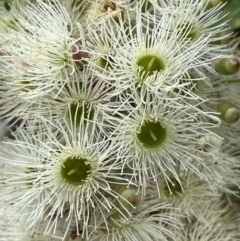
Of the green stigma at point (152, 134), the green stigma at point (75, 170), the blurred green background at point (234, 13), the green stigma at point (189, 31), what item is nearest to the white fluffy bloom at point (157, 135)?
the green stigma at point (152, 134)

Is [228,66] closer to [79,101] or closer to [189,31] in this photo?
[189,31]

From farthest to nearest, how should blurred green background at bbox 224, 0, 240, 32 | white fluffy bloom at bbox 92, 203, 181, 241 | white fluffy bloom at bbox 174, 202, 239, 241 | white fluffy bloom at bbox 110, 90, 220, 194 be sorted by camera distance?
1. blurred green background at bbox 224, 0, 240, 32
2. white fluffy bloom at bbox 174, 202, 239, 241
3. white fluffy bloom at bbox 92, 203, 181, 241
4. white fluffy bloom at bbox 110, 90, 220, 194

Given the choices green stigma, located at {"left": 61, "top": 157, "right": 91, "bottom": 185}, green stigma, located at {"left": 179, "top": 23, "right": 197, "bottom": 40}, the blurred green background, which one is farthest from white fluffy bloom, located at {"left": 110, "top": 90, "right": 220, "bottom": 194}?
the blurred green background

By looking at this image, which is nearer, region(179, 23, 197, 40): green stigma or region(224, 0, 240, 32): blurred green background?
region(179, 23, 197, 40): green stigma

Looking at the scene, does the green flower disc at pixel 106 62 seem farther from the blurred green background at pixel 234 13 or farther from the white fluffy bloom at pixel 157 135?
the blurred green background at pixel 234 13

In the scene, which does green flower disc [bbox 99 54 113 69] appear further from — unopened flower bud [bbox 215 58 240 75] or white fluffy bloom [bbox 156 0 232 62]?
unopened flower bud [bbox 215 58 240 75]

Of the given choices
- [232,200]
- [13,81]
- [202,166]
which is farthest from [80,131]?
[232,200]

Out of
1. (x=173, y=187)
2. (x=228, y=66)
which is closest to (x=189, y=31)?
(x=228, y=66)
